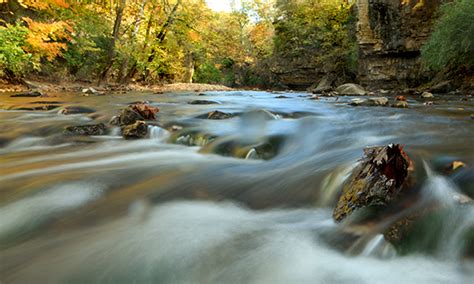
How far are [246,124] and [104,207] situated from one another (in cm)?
315

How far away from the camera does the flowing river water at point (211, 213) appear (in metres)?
1.42

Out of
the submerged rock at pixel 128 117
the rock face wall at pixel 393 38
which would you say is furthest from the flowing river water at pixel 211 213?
the rock face wall at pixel 393 38

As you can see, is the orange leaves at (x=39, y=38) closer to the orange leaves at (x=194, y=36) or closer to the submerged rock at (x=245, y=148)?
the orange leaves at (x=194, y=36)

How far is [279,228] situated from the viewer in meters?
1.83

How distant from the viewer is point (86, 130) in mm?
4367

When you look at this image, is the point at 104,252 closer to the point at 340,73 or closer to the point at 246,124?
the point at 246,124

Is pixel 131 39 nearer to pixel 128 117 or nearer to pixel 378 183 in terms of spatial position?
pixel 128 117

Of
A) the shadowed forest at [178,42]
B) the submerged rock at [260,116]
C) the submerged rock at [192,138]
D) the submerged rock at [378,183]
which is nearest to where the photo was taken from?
the submerged rock at [378,183]

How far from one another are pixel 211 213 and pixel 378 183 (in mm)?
1002

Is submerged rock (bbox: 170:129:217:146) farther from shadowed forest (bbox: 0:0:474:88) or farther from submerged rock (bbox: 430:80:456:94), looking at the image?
submerged rock (bbox: 430:80:456:94)

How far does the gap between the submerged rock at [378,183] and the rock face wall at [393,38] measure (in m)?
14.8

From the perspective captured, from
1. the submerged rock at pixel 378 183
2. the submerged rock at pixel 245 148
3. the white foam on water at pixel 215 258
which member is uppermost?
the submerged rock at pixel 378 183

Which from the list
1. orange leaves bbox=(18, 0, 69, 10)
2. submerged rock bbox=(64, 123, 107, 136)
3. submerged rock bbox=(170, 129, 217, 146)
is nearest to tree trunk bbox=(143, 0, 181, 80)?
orange leaves bbox=(18, 0, 69, 10)

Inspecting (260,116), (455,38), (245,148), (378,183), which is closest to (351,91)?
(455,38)
